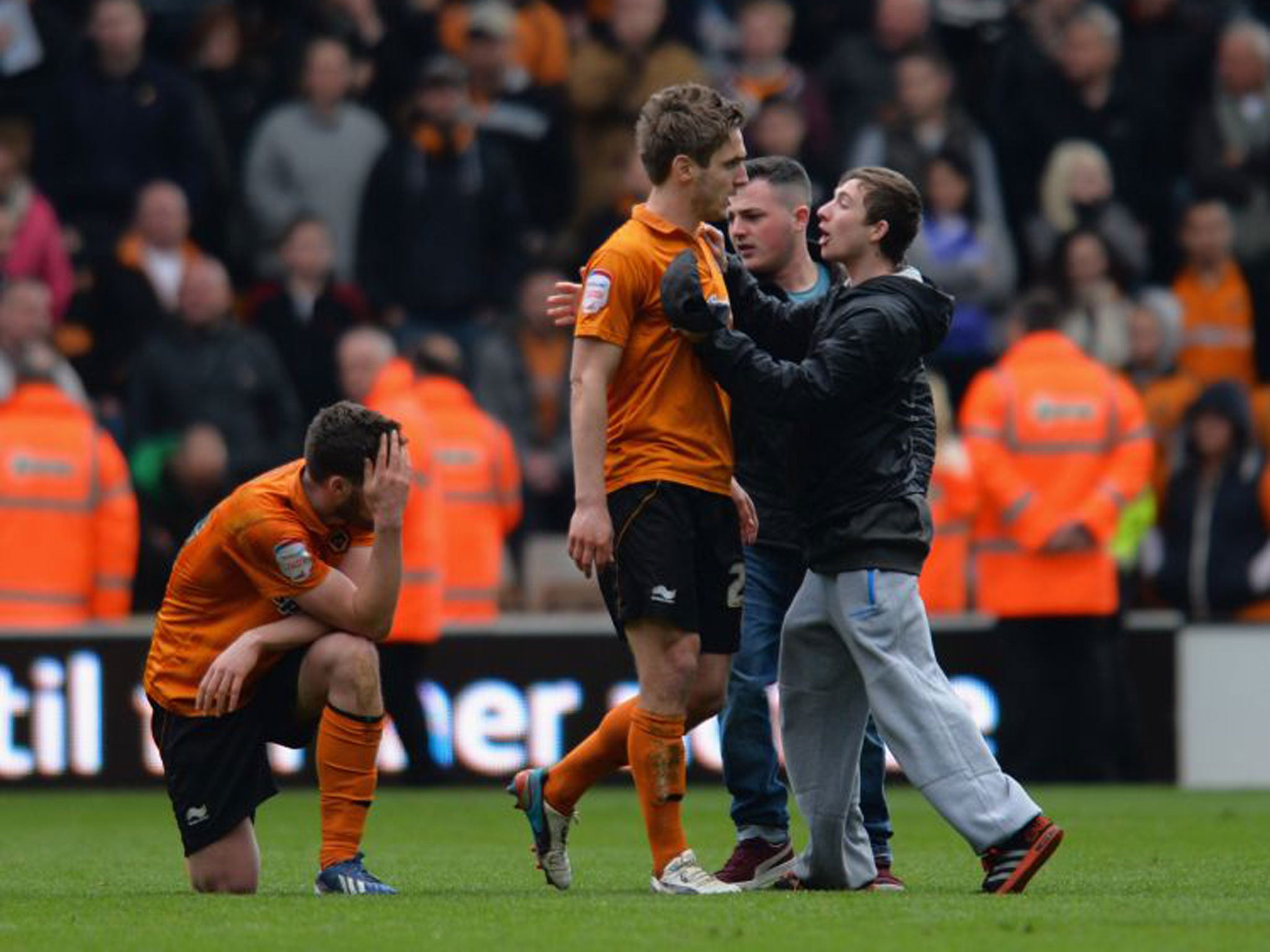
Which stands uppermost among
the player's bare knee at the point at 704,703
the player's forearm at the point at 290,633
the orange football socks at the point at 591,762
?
the player's forearm at the point at 290,633

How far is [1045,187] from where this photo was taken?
58.6 ft

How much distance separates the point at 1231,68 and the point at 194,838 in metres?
11.1

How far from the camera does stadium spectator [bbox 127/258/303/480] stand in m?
15.9

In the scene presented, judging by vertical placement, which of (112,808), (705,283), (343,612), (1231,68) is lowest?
(112,808)

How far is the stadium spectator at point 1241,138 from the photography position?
1806 cm

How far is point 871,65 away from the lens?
60.4ft

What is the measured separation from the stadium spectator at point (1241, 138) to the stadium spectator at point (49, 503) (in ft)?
23.7

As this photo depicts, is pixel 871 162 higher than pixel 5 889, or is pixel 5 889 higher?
pixel 871 162

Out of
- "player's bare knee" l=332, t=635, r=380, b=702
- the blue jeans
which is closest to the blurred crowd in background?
the blue jeans

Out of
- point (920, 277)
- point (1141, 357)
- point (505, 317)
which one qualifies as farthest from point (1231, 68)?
point (920, 277)

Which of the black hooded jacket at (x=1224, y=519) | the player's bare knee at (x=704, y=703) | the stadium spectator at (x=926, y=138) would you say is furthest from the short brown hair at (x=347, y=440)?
the stadium spectator at (x=926, y=138)

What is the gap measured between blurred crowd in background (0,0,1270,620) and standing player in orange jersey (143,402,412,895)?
19.4ft

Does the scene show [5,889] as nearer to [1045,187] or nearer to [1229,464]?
[1229,464]

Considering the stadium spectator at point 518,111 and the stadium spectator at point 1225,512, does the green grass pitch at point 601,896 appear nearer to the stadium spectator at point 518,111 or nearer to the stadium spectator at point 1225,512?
the stadium spectator at point 1225,512
